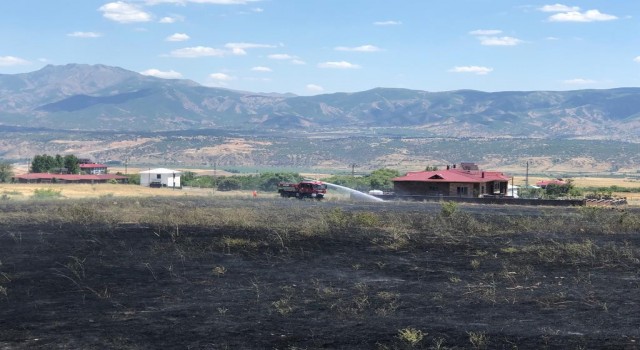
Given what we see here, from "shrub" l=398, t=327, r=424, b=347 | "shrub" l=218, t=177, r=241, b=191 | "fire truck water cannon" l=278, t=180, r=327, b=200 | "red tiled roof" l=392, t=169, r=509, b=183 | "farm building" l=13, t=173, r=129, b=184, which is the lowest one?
"shrub" l=218, t=177, r=241, b=191

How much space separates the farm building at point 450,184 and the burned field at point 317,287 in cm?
3712

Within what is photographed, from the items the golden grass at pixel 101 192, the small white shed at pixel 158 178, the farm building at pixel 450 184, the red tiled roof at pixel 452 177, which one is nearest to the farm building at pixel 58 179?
the small white shed at pixel 158 178

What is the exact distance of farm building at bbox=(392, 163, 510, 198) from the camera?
81125mm

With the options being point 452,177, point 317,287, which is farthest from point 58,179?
point 317,287

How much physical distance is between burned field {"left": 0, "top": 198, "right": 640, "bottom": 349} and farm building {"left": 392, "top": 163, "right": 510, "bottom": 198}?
122ft

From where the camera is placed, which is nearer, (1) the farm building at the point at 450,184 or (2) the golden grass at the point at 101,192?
(1) the farm building at the point at 450,184

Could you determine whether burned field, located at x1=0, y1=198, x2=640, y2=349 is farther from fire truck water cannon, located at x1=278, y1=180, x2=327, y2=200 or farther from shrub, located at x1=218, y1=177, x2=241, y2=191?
shrub, located at x1=218, y1=177, x2=241, y2=191

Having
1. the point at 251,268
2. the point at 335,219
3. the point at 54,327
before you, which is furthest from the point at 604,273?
the point at 335,219

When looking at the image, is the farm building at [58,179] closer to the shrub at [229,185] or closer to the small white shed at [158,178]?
the small white shed at [158,178]

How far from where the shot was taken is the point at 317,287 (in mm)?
24562

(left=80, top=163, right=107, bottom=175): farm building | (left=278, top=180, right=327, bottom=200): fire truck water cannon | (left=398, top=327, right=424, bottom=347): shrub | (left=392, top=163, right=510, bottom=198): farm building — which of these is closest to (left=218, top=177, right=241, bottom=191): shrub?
(left=278, top=180, right=327, bottom=200): fire truck water cannon

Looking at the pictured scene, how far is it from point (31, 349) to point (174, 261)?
43.1 feet

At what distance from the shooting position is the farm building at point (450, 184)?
81125 mm

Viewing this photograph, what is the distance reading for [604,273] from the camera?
2716 cm
